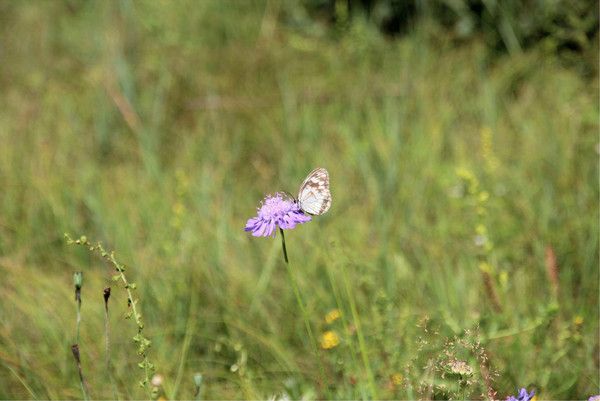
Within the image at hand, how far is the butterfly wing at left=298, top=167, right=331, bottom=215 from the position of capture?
1365 millimetres

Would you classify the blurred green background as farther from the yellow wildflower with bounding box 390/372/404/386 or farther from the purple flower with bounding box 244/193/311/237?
the purple flower with bounding box 244/193/311/237

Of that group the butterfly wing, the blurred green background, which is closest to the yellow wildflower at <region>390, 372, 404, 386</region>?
the blurred green background

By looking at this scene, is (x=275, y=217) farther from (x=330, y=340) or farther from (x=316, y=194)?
(x=330, y=340)

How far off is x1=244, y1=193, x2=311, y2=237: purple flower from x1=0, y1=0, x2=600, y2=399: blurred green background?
241mm

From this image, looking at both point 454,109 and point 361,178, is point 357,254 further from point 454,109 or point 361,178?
point 454,109

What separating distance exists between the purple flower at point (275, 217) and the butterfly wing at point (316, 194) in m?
0.02

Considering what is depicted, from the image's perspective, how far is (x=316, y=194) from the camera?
54.5 inches

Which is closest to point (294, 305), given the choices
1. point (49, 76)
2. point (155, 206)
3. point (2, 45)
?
point (155, 206)

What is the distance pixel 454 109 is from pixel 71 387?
1.95 meters

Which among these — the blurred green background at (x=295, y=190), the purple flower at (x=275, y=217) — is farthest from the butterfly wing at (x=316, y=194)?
the blurred green background at (x=295, y=190)

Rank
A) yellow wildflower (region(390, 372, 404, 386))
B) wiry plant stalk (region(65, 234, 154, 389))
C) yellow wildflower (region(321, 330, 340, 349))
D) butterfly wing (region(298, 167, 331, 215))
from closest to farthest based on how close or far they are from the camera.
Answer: wiry plant stalk (region(65, 234, 154, 389)), butterfly wing (region(298, 167, 331, 215)), yellow wildflower (region(390, 372, 404, 386)), yellow wildflower (region(321, 330, 340, 349))

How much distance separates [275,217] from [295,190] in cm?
150

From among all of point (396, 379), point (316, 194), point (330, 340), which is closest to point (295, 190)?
point (330, 340)

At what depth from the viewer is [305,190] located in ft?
4.58
